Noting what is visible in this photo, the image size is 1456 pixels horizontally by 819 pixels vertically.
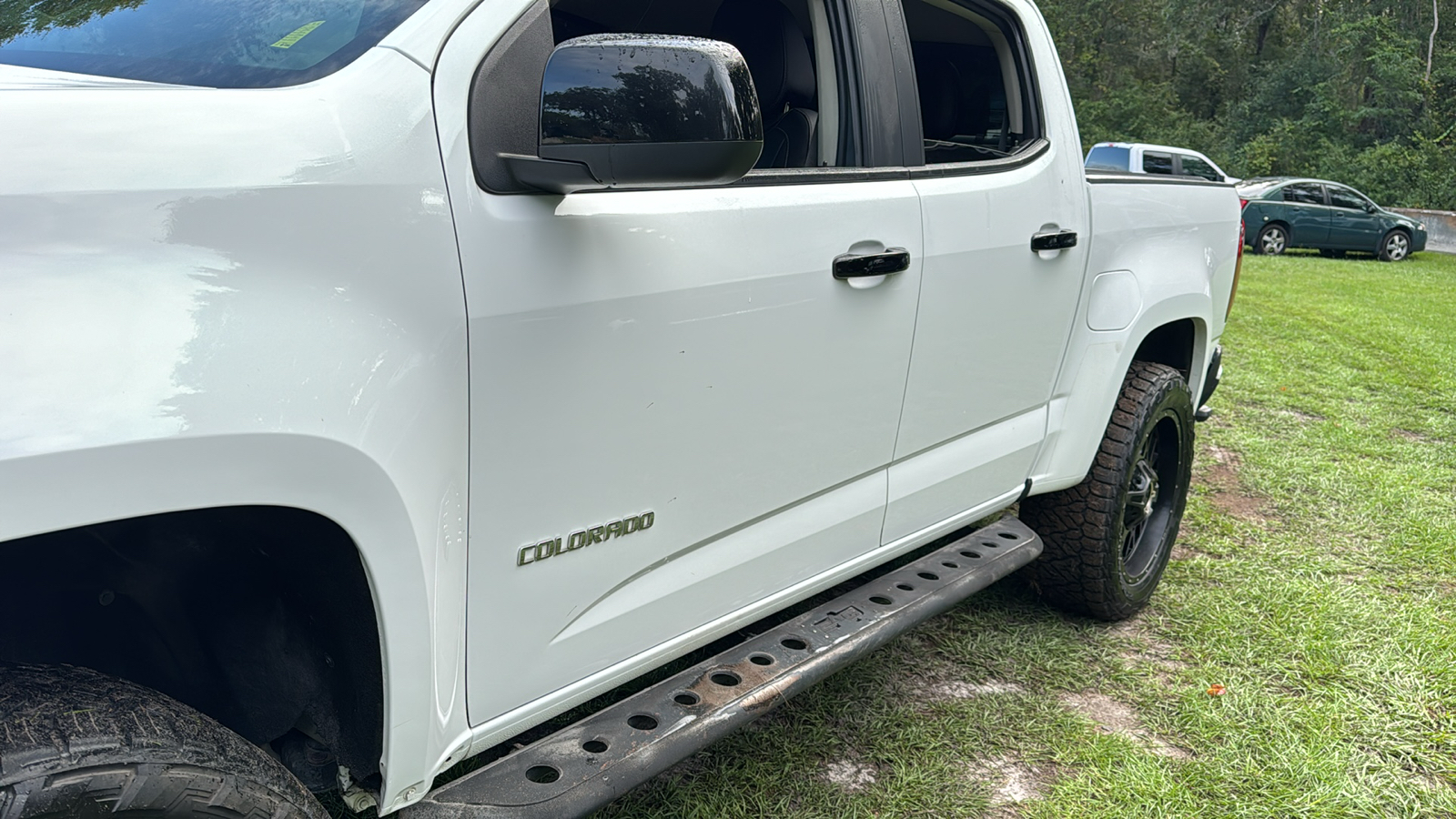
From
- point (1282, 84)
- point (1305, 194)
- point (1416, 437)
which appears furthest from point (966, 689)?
point (1282, 84)

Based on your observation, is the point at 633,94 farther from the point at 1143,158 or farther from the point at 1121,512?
the point at 1143,158

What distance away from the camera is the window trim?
264 cm

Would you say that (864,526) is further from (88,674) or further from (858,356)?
(88,674)

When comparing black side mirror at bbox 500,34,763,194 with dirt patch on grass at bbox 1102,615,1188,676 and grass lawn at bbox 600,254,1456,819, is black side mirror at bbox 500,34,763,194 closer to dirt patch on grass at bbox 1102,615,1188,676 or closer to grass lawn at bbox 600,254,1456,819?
grass lawn at bbox 600,254,1456,819

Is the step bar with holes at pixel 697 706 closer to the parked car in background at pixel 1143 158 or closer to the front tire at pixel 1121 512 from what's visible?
the front tire at pixel 1121 512

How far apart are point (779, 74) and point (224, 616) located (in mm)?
1804

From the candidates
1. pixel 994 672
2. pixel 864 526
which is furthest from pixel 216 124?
pixel 994 672

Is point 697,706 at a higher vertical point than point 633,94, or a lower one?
lower

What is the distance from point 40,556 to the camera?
1448mm

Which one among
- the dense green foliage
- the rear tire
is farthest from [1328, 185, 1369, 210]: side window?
the rear tire

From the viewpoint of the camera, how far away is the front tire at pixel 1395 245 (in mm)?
20594

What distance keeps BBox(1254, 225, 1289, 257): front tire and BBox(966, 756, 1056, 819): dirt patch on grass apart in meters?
20.1

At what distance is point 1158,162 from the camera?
1925cm

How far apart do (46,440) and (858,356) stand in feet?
5.14
